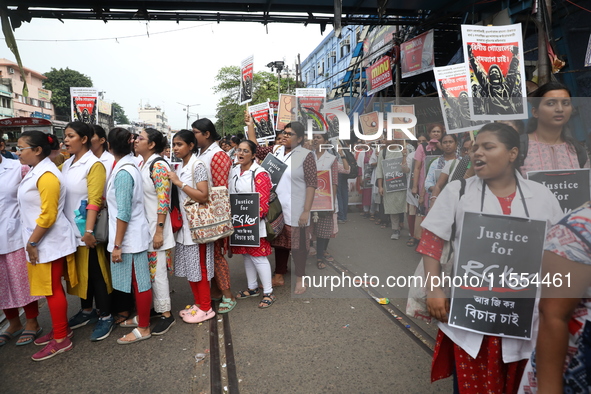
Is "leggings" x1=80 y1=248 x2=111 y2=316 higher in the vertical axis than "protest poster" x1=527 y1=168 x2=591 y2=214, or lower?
lower

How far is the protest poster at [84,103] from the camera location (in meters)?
7.65

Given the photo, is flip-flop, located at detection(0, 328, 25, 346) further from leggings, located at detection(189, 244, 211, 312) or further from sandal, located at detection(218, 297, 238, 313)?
sandal, located at detection(218, 297, 238, 313)

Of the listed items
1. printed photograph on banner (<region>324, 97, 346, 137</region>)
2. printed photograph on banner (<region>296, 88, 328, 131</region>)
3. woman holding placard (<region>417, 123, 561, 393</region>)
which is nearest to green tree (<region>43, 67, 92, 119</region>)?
printed photograph on banner (<region>296, 88, 328, 131</region>)

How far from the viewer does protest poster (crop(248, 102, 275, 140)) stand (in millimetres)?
6570

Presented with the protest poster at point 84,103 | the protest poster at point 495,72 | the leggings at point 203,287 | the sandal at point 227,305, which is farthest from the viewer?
the protest poster at point 84,103

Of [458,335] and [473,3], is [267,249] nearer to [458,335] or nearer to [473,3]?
[458,335]

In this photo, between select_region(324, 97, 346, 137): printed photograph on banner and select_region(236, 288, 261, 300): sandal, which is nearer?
select_region(324, 97, 346, 137): printed photograph on banner

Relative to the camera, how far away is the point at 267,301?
3758mm

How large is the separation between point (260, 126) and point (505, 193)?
5.46 m

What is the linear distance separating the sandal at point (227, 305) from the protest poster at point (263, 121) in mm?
3618

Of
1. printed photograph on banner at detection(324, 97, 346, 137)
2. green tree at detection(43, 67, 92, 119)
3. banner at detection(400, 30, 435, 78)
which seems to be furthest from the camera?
green tree at detection(43, 67, 92, 119)

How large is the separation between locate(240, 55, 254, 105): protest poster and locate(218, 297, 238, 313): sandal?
3442 mm

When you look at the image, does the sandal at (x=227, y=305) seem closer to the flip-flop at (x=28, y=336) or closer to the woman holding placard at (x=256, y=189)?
the woman holding placard at (x=256, y=189)

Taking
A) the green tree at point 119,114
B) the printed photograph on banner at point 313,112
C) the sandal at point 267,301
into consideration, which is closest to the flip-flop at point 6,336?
the sandal at point 267,301
